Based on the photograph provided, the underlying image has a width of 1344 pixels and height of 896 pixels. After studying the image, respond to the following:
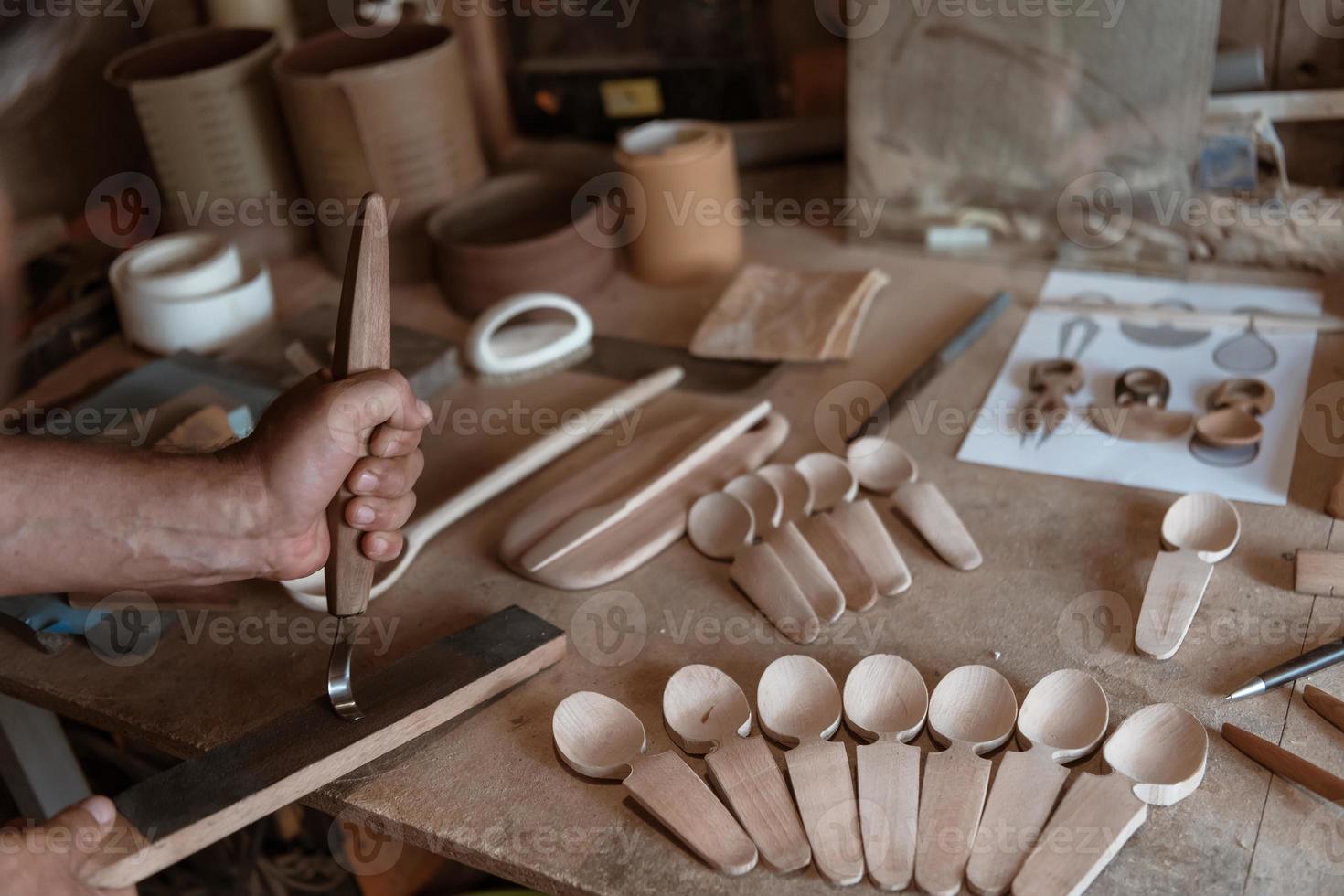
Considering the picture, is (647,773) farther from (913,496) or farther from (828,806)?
(913,496)

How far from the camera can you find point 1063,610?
2.96ft

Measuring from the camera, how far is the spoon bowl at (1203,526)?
3.04 feet

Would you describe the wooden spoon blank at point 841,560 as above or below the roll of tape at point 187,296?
below

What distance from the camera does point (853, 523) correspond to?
3.26 feet

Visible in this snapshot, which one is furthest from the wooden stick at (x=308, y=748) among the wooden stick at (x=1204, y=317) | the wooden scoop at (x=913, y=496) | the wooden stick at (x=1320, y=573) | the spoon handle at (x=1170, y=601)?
the wooden stick at (x=1204, y=317)

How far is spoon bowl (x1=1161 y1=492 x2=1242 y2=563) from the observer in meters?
0.93

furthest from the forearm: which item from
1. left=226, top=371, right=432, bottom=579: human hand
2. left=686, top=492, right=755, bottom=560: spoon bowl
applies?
left=686, top=492, right=755, bottom=560: spoon bowl

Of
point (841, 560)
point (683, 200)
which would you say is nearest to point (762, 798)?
point (841, 560)

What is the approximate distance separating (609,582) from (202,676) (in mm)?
340

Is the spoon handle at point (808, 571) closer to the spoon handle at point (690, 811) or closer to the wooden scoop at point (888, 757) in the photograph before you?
the wooden scoop at point (888, 757)

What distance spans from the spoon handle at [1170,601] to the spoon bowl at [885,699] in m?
0.17

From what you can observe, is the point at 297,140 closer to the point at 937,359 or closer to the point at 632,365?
the point at 632,365

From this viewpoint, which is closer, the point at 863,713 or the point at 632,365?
the point at 863,713

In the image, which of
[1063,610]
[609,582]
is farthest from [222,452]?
[1063,610]
